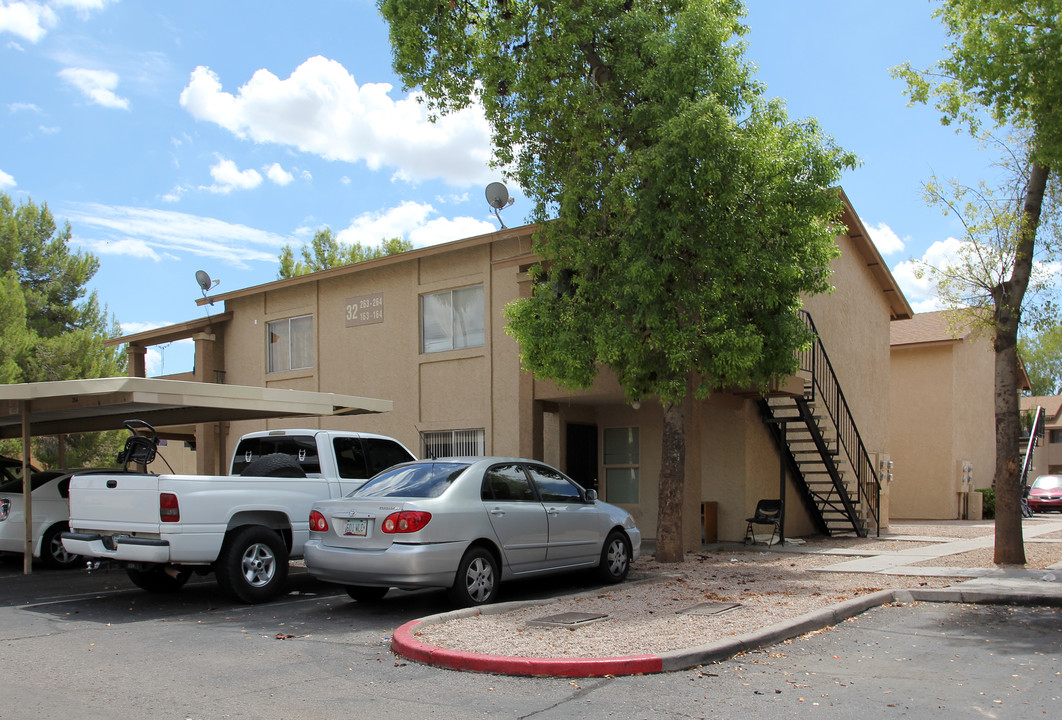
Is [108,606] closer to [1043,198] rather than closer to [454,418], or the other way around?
[454,418]

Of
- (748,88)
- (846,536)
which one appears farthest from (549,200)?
(846,536)

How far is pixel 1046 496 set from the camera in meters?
31.7

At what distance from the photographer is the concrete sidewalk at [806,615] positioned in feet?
21.2

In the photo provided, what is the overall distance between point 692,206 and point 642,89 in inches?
68.0

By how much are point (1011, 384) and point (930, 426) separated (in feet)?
48.9

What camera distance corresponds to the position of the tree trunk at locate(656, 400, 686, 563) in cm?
1284

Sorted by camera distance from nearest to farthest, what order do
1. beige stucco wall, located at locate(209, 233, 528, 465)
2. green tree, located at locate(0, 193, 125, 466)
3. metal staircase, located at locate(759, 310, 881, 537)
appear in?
metal staircase, located at locate(759, 310, 881, 537), beige stucco wall, located at locate(209, 233, 528, 465), green tree, located at locate(0, 193, 125, 466)

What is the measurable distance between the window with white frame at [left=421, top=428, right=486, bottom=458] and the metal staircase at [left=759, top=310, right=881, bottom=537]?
5.43m

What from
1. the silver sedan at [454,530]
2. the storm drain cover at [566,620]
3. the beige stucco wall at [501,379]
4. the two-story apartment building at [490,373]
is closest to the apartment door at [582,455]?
the two-story apartment building at [490,373]

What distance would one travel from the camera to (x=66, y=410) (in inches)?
511

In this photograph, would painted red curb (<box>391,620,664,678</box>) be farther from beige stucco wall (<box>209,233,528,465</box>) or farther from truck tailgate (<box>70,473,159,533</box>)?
beige stucco wall (<box>209,233,528,465</box>)

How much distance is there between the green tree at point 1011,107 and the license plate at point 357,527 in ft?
27.5

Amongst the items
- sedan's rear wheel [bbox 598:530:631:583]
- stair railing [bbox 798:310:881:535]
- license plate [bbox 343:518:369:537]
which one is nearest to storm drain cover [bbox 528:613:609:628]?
license plate [bbox 343:518:369:537]

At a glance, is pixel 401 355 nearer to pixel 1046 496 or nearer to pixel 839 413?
pixel 839 413
